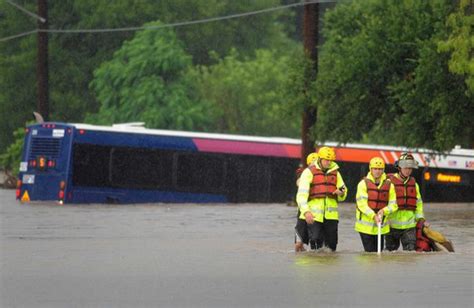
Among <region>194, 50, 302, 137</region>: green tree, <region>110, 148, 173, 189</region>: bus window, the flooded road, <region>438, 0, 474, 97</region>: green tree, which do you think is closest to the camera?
the flooded road

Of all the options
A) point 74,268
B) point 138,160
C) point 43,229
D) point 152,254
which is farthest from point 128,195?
point 74,268

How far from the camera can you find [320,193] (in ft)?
77.9

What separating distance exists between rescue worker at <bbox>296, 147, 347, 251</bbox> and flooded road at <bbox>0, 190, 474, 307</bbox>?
0.42m

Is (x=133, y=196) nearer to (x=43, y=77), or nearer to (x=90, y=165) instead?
(x=90, y=165)

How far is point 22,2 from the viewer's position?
3172 inches

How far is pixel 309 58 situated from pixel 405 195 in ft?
73.2

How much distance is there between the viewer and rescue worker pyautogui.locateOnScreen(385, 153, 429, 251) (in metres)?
23.8

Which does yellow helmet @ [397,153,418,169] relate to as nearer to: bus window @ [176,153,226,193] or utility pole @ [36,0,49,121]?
bus window @ [176,153,226,193]

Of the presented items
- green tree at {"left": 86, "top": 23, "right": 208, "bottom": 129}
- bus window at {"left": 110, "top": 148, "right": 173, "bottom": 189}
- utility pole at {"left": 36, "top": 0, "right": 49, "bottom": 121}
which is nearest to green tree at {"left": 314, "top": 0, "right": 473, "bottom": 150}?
bus window at {"left": 110, "top": 148, "right": 173, "bottom": 189}

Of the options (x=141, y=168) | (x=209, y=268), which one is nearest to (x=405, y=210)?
(x=209, y=268)

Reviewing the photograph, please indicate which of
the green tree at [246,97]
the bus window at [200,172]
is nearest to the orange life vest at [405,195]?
→ the bus window at [200,172]

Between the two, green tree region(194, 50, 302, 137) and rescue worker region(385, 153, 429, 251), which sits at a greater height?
green tree region(194, 50, 302, 137)

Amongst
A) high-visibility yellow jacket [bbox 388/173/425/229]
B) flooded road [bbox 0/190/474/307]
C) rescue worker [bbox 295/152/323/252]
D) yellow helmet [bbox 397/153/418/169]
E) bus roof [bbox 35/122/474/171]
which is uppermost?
bus roof [bbox 35/122/474/171]

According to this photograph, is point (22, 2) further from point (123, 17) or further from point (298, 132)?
point (298, 132)
